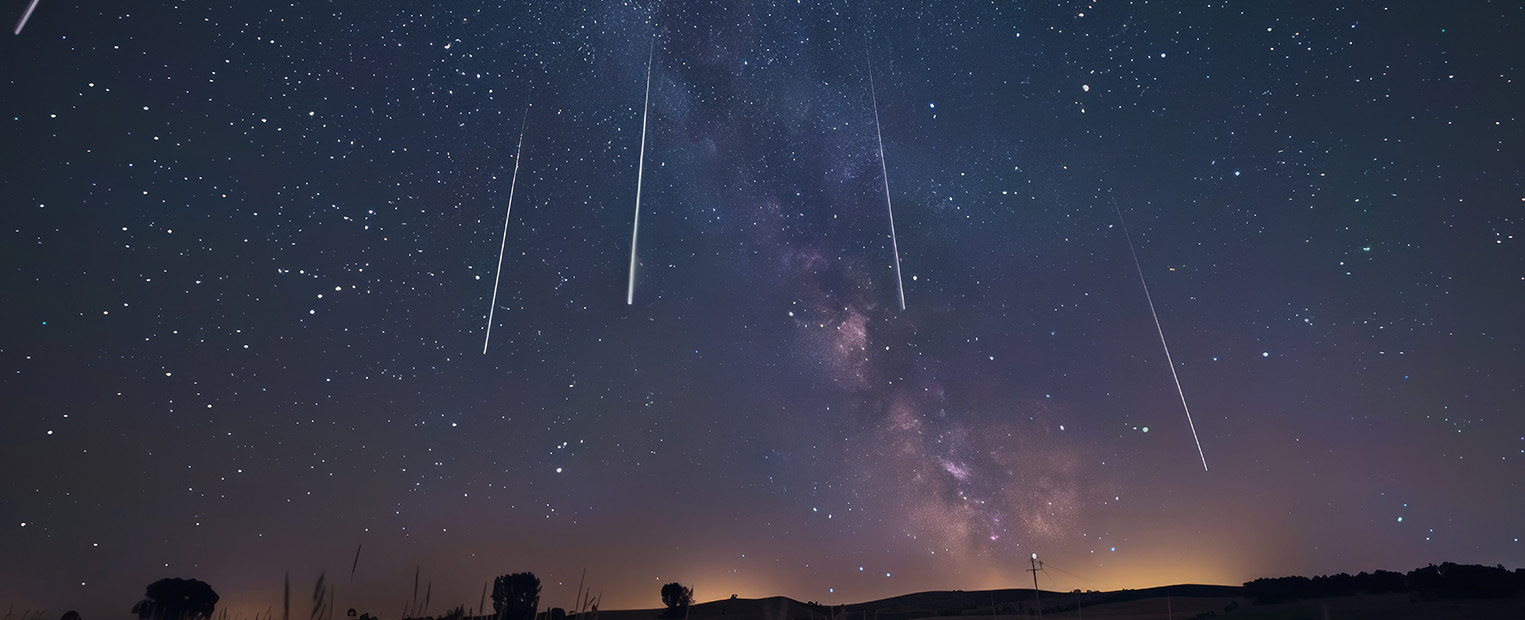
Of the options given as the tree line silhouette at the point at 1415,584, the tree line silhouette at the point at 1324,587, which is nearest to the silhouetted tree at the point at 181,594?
the tree line silhouette at the point at 1324,587

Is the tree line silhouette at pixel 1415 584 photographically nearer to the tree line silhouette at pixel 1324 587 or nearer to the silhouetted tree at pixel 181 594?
the tree line silhouette at pixel 1324 587

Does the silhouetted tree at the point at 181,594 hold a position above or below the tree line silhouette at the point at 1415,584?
above

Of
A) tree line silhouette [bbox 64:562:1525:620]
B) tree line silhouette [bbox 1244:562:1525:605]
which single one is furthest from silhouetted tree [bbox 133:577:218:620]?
tree line silhouette [bbox 1244:562:1525:605]

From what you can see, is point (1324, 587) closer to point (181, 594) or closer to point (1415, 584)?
point (1415, 584)

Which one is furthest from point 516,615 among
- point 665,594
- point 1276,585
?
point 1276,585

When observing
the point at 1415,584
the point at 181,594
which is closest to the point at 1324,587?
the point at 1415,584

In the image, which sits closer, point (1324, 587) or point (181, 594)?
point (1324, 587)

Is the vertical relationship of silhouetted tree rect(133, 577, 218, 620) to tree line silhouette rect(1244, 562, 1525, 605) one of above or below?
above

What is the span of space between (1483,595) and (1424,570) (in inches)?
161

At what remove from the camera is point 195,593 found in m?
37.8

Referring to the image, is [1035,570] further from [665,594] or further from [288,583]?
[288,583]

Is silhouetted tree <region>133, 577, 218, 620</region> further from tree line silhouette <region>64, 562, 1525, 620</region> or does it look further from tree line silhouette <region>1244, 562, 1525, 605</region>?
tree line silhouette <region>1244, 562, 1525, 605</region>

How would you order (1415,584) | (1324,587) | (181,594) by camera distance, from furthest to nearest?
1. (181,594)
2. (1324,587)
3. (1415,584)

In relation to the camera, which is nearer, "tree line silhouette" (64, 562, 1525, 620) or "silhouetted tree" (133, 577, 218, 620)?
"tree line silhouette" (64, 562, 1525, 620)
